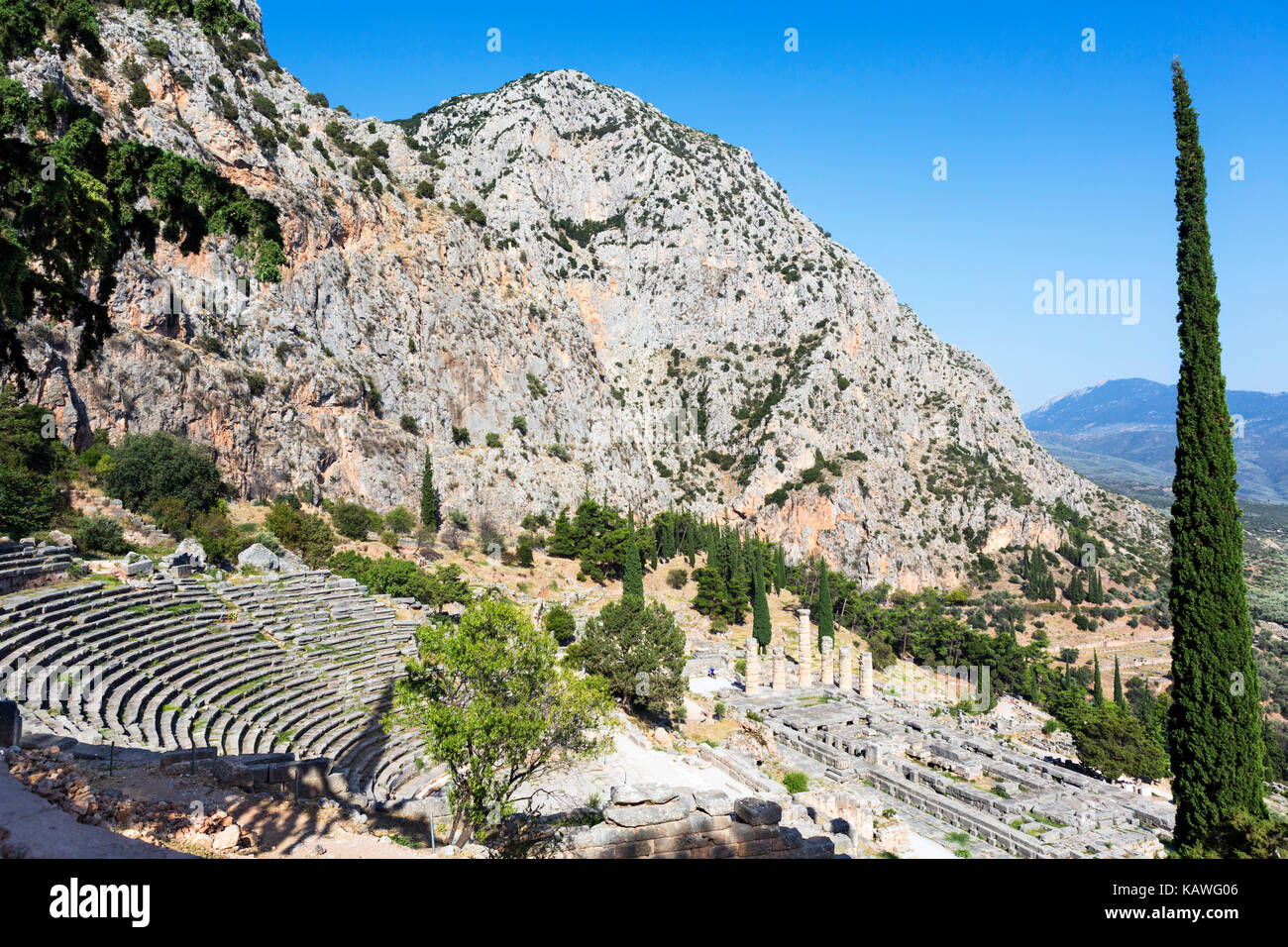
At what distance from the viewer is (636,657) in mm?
30281

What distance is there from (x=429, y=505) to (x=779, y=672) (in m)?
32.5

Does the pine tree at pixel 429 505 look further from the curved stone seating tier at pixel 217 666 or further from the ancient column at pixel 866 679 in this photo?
the ancient column at pixel 866 679

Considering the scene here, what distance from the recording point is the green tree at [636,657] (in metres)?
30.1

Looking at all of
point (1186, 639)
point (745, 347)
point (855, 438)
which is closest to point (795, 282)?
point (745, 347)

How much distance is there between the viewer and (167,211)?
9367mm

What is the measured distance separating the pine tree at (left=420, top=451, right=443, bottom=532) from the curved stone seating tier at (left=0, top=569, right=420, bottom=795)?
31.9 metres

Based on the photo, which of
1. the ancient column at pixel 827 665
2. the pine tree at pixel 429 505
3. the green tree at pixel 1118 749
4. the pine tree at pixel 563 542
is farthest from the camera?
the pine tree at pixel 563 542

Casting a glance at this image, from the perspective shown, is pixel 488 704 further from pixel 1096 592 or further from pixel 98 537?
pixel 1096 592

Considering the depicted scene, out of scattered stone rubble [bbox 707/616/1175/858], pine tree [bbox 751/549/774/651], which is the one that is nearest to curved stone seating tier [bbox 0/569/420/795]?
scattered stone rubble [bbox 707/616/1175/858]

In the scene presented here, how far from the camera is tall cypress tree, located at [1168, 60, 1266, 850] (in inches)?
567

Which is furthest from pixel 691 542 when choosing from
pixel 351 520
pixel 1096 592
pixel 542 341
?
pixel 1096 592

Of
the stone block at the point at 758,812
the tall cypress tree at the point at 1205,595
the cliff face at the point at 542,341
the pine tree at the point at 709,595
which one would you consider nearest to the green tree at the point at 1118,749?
the tall cypress tree at the point at 1205,595

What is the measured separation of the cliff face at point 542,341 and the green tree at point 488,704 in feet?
110

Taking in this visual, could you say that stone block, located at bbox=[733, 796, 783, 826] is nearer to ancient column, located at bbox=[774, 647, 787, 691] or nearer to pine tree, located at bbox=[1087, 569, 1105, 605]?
ancient column, located at bbox=[774, 647, 787, 691]
